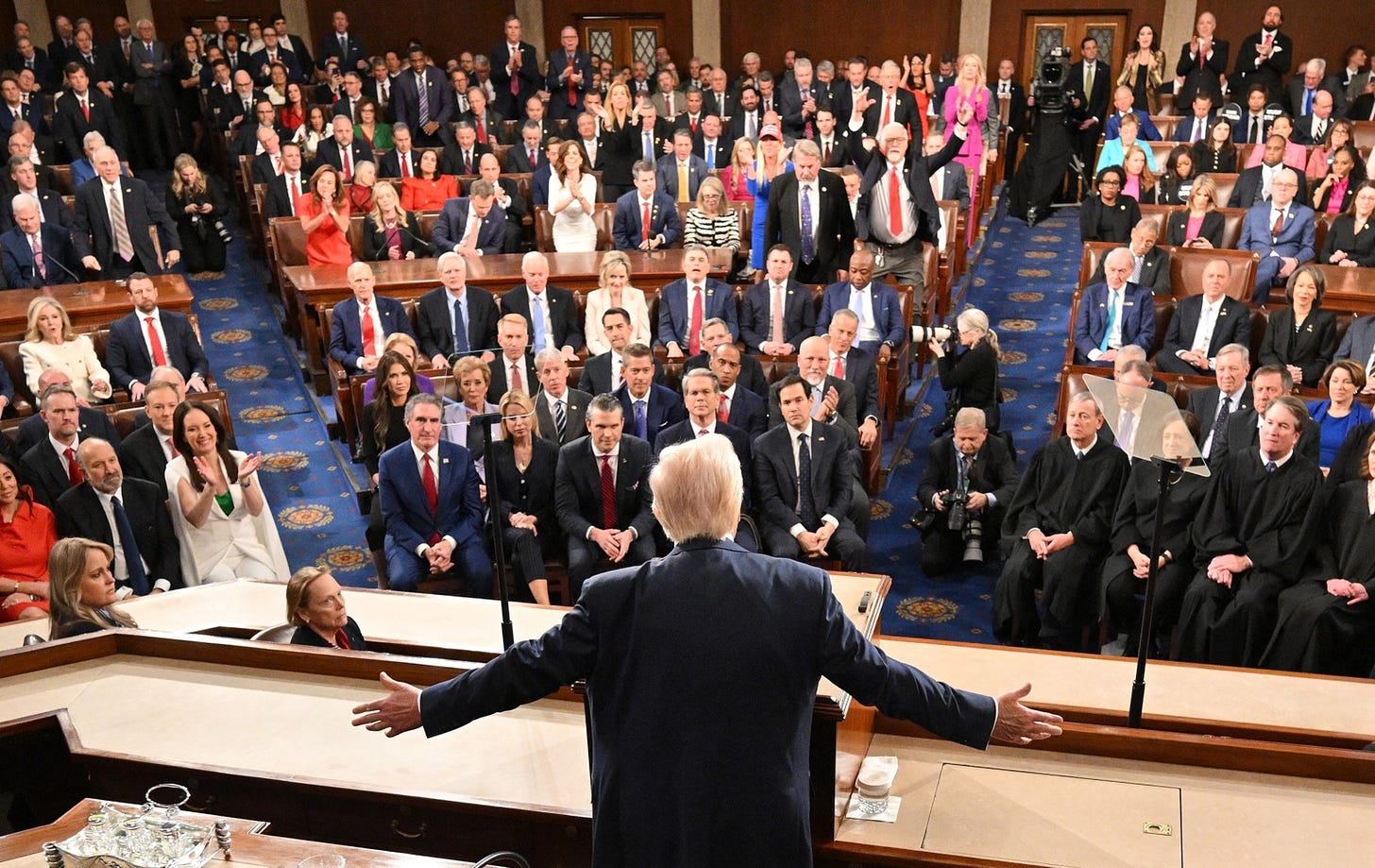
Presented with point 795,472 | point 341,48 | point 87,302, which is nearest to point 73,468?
point 87,302

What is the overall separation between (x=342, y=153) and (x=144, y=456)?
473 cm

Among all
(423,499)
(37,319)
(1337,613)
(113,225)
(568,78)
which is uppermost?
(568,78)

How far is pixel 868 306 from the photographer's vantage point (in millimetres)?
6730

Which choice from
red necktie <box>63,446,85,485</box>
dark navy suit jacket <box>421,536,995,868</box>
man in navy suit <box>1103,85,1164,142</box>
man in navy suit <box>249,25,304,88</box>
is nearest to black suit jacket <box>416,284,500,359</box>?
red necktie <box>63,446,85,485</box>

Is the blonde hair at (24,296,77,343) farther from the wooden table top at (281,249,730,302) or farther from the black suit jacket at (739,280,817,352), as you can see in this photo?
the black suit jacket at (739,280,817,352)

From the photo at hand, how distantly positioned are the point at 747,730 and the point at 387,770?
3.29 feet

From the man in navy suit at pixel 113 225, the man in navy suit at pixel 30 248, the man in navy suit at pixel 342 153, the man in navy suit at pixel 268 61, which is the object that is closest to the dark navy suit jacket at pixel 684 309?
the man in navy suit at pixel 113 225

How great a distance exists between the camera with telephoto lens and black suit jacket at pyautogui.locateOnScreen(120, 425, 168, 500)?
3.68m

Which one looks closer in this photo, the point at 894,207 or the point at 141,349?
the point at 141,349

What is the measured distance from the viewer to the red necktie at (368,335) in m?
6.59

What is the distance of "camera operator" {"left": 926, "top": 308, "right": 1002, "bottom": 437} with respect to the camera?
6.30 m

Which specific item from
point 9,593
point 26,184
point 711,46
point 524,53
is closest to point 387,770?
point 9,593

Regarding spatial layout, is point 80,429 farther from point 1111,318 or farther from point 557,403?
point 1111,318

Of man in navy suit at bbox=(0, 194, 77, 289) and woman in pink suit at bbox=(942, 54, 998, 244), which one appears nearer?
man in navy suit at bbox=(0, 194, 77, 289)
